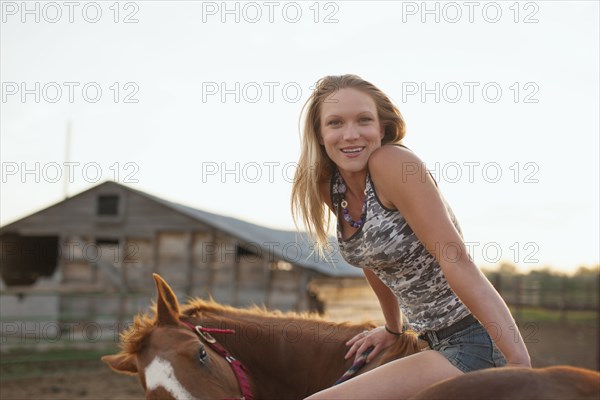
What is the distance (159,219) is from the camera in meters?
15.8

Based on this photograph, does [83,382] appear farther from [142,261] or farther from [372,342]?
[372,342]

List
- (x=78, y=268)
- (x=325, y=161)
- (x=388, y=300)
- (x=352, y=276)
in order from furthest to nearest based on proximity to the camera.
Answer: (x=78, y=268), (x=352, y=276), (x=388, y=300), (x=325, y=161)

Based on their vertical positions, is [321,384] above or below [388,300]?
below

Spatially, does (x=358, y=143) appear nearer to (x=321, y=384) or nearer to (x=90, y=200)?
(x=321, y=384)

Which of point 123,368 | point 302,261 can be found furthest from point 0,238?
point 123,368

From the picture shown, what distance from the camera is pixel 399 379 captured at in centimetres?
215

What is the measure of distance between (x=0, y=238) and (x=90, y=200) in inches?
109

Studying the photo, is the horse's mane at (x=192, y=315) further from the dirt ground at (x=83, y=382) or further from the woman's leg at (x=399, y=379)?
the dirt ground at (x=83, y=382)

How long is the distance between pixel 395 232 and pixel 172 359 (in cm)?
109

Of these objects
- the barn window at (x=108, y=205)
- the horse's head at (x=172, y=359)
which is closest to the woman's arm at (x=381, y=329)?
the horse's head at (x=172, y=359)

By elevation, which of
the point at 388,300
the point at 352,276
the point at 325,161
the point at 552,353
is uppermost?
the point at 325,161

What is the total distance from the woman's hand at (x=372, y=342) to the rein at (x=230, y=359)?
1.49 ft

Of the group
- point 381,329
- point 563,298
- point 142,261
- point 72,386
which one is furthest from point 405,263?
point 563,298

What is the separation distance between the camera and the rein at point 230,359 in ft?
9.33
